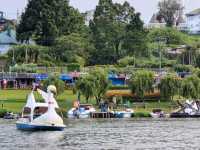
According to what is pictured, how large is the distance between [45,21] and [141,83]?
42136 mm

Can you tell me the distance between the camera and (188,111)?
10400cm

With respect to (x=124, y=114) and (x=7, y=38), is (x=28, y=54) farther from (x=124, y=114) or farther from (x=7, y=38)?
(x=124, y=114)

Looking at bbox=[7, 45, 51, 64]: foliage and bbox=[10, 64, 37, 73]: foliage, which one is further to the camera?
bbox=[7, 45, 51, 64]: foliage

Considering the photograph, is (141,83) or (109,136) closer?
(109,136)

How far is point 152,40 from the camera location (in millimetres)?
176875

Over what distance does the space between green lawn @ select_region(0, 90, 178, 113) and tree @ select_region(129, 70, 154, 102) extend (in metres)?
1.80

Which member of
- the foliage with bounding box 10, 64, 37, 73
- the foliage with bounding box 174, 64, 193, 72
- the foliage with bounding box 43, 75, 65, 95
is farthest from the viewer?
the foliage with bounding box 174, 64, 193, 72

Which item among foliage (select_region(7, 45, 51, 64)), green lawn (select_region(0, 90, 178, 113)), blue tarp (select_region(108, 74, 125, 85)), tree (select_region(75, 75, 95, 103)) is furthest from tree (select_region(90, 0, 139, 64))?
tree (select_region(75, 75, 95, 103))

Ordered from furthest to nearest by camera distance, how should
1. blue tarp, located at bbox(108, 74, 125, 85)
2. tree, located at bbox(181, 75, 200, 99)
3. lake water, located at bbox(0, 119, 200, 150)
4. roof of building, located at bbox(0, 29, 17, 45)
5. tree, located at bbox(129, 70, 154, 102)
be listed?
→ roof of building, located at bbox(0, 29, 17, 45) → blue tarp, located at bbox(108, 74, 125, 85) → tree, located at bbox(129, 70, 154, 102) → tree, located at bbox(181, 75, 200, 99) → lake water, located at bbox(0, 119, 200, 150)

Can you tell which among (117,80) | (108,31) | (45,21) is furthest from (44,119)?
(108,31)

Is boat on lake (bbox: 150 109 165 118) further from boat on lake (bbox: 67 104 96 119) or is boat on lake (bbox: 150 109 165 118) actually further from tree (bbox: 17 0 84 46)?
tree (bbox: 17 0 84 46)

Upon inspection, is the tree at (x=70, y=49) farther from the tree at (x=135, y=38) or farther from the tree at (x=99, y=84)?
the tree at (x=99, y=84)

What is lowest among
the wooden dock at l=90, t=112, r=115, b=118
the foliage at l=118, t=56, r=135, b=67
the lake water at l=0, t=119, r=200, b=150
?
the lake water at l=0, t=119, r=200, b=150

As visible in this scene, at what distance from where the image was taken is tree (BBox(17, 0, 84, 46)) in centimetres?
14988
